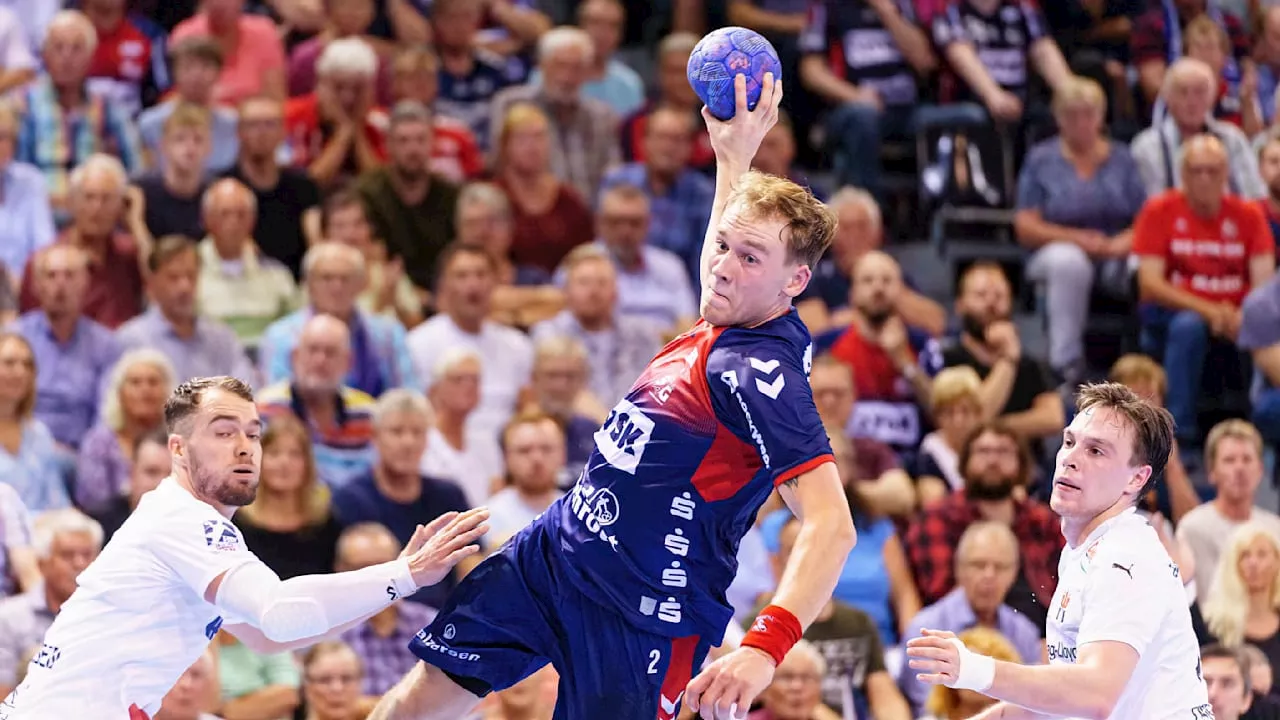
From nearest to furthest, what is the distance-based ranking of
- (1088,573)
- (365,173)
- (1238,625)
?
(1088,573) → (1238,625) → (365,173)

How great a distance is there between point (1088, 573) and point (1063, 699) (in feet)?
1.67

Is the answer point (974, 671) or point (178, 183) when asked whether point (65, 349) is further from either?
point (974, 671)

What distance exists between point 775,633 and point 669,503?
79 centimetres

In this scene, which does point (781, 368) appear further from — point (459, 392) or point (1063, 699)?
point (459, 392)

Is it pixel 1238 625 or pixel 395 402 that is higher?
pixel 395 402

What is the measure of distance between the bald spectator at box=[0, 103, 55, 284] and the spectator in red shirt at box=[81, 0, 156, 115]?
1077 millimetres

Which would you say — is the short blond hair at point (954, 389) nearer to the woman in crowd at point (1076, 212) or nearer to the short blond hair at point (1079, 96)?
the woman in crowd at point (1076, 212)

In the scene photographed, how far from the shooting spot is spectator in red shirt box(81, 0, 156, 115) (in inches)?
512

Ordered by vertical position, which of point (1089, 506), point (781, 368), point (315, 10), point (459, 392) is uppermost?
point (315, 10)

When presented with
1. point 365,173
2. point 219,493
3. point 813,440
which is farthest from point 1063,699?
point 365,173

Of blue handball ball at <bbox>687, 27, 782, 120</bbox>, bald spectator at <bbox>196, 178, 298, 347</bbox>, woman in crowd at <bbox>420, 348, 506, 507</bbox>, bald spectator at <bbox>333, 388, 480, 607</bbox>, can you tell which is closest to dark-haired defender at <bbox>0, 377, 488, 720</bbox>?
blue handball ball at <bbox>687, 27, 782, 120</bbox>

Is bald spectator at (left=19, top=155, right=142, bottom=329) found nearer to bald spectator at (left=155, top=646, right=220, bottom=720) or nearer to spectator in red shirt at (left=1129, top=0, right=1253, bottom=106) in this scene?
bald spectator at (left=155, top=646, right=220, bottom=720)

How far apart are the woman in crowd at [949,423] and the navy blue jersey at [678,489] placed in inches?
206

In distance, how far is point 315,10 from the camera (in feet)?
45.3
